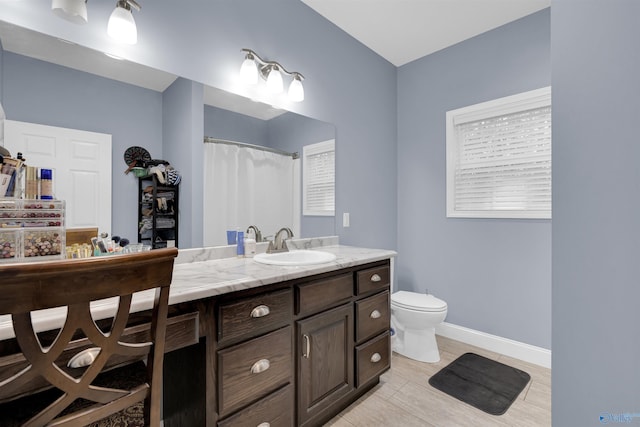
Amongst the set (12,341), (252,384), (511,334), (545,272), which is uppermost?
(12,341)

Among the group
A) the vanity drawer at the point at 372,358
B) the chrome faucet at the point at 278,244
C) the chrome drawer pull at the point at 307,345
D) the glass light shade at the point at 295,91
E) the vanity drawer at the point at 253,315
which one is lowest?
the vanity drawer at the point at 372,358

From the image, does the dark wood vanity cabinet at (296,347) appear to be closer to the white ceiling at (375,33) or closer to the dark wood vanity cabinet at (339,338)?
the dark wood vanity cabinet at (339,338)

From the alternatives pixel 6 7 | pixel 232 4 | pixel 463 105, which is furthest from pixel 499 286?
pixel 6 7

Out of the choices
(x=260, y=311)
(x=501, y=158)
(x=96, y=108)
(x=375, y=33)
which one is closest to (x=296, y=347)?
(x=260, y=311)

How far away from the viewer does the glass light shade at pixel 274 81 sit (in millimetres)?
1825

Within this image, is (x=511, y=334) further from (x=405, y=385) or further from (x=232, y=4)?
(x=232, y=4)

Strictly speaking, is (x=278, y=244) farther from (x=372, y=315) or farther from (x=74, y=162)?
(x=74, y=162)

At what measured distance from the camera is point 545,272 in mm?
2188

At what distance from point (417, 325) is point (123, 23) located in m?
2.55

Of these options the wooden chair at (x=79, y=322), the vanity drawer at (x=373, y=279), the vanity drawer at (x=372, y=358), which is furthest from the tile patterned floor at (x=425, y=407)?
the wooden chair at (x=79, y=322)

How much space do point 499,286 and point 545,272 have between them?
35 centimetres

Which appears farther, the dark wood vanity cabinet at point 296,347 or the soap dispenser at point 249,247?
the soap dispenser at point 249,247

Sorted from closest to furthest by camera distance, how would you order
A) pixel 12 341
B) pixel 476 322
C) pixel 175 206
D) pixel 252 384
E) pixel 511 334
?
pixel 12 341 < pixel 252 384 < pixel 175 206 < pixel 511 334 < pixel 476 322

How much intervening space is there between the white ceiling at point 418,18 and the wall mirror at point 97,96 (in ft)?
4.13
